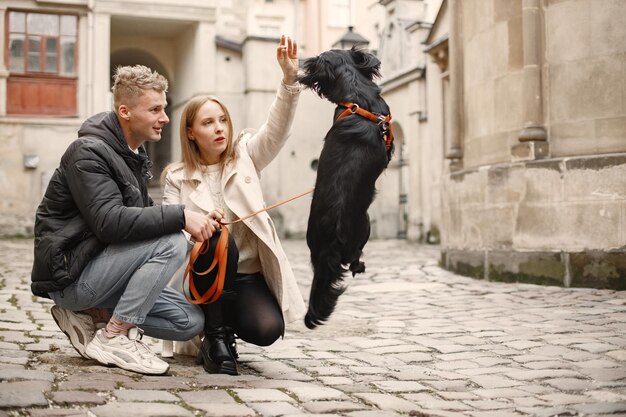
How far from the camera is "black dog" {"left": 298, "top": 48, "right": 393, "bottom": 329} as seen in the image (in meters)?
3.27

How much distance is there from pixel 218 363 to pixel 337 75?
1.54 m

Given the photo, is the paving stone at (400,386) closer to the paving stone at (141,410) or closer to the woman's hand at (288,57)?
the paving stone at (141,410)

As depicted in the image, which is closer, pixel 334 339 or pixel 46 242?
pixel 46 242

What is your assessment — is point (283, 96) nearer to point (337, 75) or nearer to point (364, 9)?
point (337, 75)

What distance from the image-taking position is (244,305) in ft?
13.5

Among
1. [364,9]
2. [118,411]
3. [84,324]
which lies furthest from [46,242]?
[364,9]

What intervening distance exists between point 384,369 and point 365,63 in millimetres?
1689

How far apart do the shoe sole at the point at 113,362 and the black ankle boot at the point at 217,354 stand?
24 centimetres

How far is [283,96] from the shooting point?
3.96 metres

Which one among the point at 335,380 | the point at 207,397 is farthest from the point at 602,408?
the point at 207,397

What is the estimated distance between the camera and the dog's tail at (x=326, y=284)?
131 inches

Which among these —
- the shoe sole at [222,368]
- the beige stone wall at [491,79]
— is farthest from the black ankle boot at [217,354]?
the beige stone wall at [491,79]

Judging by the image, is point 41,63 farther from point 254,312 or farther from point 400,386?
point 400,386

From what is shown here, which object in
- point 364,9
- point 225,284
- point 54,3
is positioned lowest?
point 225,284
